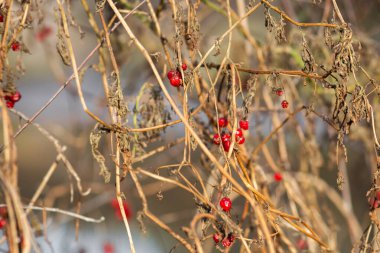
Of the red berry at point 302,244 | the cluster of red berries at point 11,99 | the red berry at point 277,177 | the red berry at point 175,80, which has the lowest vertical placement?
the red berry at point 302,244

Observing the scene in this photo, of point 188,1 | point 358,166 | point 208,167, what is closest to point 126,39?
point 208,167

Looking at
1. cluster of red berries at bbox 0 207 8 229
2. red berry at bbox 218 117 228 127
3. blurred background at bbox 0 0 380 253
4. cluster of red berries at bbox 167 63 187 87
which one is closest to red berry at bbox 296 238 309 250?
blurred background at bbox 0 0 380 253

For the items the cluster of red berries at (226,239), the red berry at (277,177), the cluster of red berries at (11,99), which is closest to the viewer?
the cluster of red berries at (226,239)

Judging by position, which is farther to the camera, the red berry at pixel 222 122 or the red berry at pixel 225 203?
the red berry at pixel 222 122

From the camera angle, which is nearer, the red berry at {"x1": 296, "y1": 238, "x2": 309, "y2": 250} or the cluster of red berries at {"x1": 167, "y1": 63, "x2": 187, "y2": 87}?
the cluster of red berries at {"x1": 167, "y1": 63, "x2": 187, "y2": 87}

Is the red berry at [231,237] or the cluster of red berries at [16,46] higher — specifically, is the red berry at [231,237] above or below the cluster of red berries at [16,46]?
below

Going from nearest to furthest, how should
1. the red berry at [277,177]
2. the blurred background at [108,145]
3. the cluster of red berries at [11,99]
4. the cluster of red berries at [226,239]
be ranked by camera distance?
1. the cluster of red berries at [226,239]
2. the cluster of red berries at [11,99]
3. the red berry at [277,177]
4. the blurred background at [108,145]

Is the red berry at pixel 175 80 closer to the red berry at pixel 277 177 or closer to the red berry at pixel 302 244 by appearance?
the red berry at pixel 277 177

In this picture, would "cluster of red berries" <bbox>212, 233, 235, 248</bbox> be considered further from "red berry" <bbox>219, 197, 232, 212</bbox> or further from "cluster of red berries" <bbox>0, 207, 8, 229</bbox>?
"cluster of red berries" <bbox>0, 207, 8, 229</bbox>

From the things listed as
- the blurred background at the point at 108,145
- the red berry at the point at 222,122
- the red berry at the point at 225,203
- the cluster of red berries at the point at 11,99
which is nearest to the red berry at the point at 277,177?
the blurred background at the point at 108,145

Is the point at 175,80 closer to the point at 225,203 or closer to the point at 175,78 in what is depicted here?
the point at 175,78

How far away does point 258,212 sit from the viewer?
103 centimetres

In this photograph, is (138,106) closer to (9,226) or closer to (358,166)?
(9,226)

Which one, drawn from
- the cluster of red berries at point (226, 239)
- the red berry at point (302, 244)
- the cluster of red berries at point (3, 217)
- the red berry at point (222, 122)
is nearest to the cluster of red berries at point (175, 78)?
the red berry at point (222, 122)
